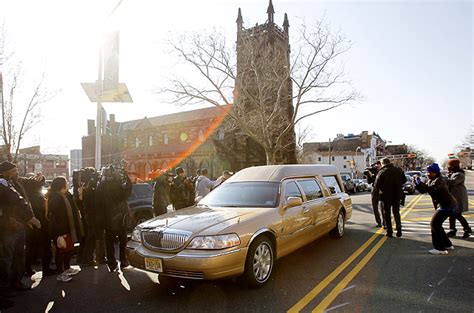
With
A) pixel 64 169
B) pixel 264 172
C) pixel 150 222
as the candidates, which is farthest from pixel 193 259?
pixel 64 169

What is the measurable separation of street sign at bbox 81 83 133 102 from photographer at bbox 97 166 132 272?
414 centimetres

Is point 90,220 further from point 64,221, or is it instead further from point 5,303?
point 5,303

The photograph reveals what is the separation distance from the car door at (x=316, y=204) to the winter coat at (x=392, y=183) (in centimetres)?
189

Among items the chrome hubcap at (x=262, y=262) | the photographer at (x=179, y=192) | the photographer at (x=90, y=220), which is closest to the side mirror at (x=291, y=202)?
the chrome hubcap at (x=262, y=262)

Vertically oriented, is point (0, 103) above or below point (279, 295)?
above

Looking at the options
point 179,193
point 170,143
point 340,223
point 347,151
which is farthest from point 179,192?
point 347,151

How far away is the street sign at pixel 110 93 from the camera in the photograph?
933 cm

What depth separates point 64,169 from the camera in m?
77.9

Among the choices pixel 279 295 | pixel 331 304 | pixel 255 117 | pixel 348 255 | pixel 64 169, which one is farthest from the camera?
pixel 64 169

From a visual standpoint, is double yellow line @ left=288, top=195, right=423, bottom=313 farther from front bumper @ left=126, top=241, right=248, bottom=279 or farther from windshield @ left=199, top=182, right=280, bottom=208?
windshield @ left=199, top=182, right=280, bottom=208

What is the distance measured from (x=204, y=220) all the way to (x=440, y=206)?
4841 millimetres

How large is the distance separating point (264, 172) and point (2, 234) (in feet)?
13.8

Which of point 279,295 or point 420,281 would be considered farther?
point 420,281

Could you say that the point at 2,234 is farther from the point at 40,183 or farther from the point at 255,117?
the point at 255,117
